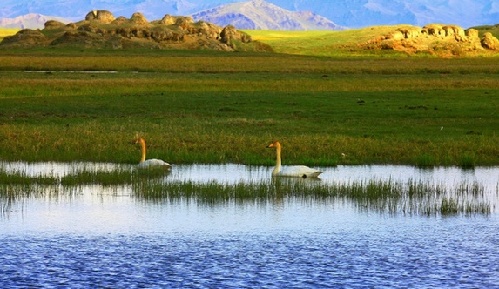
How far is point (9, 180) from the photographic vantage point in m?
22.2

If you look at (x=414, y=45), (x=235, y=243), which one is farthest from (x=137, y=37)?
(x=235, y=243)

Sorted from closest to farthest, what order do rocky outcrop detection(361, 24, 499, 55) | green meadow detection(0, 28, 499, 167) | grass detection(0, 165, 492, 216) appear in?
grass detection(0, 165, 492, 216)
green meadow detection(0, 28, 499, 167)
rocky outcrop detection(361, 24, 499, 55)

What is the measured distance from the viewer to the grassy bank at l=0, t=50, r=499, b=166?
2743 cm

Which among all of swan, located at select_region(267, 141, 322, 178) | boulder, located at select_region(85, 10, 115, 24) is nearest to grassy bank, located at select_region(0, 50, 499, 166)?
swan, located at select_region(267, 141, 322, 178)

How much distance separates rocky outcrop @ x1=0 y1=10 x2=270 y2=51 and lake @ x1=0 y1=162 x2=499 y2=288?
116503 mm

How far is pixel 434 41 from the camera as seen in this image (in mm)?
162750

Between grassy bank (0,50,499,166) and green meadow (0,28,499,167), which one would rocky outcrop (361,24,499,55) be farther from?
grassy bank (0,50,499,166)

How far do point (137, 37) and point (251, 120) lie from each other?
109 m

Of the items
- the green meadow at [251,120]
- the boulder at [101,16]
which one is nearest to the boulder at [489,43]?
the boulder at [101,16]

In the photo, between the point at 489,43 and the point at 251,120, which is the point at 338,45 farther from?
the point at 251,120

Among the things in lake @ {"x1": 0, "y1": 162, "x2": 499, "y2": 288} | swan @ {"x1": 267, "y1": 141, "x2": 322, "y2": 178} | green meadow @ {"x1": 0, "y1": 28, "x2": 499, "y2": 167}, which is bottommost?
lake @ {"x1": 0, "y1": 162, "x2": 499, "y2": 288}

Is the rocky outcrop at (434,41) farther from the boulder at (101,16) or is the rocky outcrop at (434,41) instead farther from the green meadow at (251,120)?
the green meadow at (251,120)

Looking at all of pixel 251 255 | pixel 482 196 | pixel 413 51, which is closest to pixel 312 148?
pixel 482 196

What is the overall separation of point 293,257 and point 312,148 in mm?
13237
